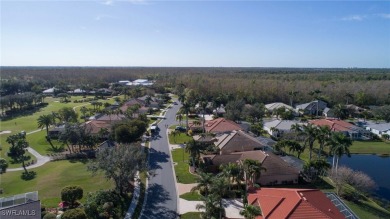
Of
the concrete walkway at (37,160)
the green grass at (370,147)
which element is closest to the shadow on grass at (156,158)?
the concrete walkway at (37,160)

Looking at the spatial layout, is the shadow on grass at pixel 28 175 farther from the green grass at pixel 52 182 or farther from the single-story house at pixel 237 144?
the single-story house at pixel 237 144

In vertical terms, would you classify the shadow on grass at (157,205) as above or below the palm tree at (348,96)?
below

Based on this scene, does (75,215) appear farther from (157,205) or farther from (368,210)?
(368,210)

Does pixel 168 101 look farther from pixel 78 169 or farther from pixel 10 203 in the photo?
pixel 10 203

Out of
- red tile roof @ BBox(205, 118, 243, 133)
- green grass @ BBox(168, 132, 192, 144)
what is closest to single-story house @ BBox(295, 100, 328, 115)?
red tile roof @ BBox(205, 118, 243, 133)

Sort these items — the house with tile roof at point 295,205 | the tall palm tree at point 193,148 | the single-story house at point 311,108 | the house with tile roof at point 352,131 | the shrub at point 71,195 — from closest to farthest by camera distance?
1. the house with tile roof at point 295,205
2. the shrub at point 71,195
3. the tall palm tree at point 193,148
4. the house with tile roof at point 352,131
5. the single-story house at point 311,108

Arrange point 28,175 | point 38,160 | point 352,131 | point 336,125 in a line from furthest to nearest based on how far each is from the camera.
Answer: point 336,125 → point 352,131 → point 38,160 → point 28,175

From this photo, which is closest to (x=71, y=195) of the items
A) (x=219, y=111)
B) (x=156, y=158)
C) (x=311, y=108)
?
(x=156, y=158)
